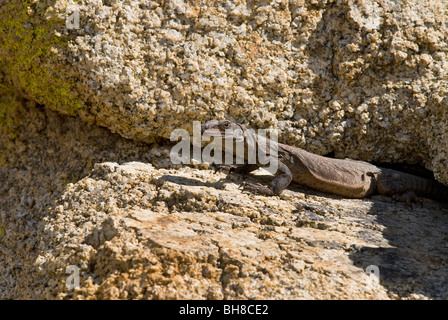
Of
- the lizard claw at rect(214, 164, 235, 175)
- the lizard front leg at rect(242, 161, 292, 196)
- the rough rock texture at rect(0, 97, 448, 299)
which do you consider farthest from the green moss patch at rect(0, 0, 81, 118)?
the lizard front leg at rect(242, 161, 292, 196)

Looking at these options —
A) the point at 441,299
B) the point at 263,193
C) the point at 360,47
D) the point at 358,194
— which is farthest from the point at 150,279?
the point at 360,47

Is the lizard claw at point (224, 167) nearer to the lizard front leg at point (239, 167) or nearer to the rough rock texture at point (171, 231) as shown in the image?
the lizard front leg at point (239, 167)

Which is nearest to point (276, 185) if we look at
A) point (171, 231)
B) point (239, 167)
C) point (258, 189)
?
point (258, 189)

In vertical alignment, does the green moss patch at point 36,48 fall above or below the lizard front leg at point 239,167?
above

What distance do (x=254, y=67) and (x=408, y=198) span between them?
7.80 feet

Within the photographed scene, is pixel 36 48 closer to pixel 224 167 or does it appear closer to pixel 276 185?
pixel 224 167

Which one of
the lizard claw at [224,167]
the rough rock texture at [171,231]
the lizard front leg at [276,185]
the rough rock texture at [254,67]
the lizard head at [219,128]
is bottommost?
the rough rock texture at [171,231]

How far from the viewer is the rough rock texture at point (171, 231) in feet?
12.9

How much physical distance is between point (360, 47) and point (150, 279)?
12.1 ft

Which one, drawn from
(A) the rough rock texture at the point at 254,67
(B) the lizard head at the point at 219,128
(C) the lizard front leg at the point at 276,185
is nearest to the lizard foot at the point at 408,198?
(A) the rough rock texture at the point at 254,67

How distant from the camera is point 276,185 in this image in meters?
5.51

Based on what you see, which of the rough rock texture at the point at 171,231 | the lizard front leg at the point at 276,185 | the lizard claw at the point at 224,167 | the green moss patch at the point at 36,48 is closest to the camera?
the rough rock texture at the point at 171,231

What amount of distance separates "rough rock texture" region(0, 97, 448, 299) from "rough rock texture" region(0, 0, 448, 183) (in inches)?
19.1

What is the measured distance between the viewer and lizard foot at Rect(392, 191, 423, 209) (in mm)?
5844
